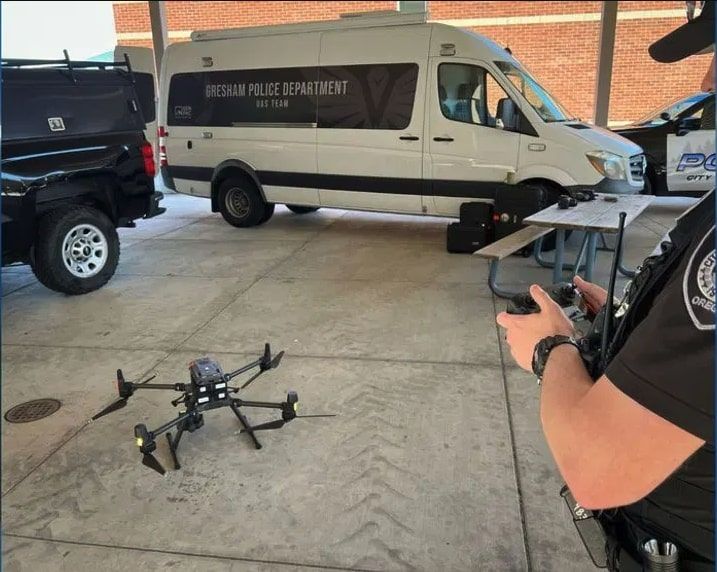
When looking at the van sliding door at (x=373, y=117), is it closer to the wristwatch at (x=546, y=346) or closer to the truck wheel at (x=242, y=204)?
the truck wheel at (x=242, y=204)

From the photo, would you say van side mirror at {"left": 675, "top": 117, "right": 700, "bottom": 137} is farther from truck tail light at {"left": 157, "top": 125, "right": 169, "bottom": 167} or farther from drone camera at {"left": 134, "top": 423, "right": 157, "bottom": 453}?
drone camera at {"left": 134, "top": 423, "right": 157, "bottom": 453}

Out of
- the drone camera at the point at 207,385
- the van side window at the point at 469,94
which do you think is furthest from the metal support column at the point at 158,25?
the drone camera at the point at 207,385

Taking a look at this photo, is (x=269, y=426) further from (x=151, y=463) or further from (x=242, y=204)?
(x=242, y=204)

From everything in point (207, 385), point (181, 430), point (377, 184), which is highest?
point (377, 184)

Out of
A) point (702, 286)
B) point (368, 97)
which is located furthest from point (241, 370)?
point (368, 97)

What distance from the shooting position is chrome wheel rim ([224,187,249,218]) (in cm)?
843

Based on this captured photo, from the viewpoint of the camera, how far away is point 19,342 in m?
4.40

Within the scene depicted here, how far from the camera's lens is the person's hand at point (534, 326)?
135 cm

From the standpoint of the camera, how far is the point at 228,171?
836cm

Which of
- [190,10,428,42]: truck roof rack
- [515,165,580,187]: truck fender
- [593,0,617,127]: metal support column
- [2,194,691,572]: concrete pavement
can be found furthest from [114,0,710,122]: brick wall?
[2,194,691,572]: concrete pavement

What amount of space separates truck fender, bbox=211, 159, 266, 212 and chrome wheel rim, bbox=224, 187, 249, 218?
0.19m

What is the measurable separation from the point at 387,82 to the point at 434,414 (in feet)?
16.4

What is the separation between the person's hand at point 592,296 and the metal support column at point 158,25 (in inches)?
423

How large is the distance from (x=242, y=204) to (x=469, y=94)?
3627 mm
